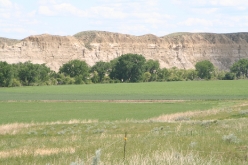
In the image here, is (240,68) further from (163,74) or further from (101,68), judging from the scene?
(101,68)

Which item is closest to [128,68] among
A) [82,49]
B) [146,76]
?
[146,76]

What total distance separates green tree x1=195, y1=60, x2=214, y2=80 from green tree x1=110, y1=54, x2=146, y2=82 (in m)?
24.4

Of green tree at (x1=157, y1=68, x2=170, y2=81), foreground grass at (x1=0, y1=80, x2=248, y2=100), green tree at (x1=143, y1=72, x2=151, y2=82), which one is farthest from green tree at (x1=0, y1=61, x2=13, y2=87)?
green tree at (x1=157, y1=68, x2=170, y2=81)

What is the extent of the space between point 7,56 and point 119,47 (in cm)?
5084

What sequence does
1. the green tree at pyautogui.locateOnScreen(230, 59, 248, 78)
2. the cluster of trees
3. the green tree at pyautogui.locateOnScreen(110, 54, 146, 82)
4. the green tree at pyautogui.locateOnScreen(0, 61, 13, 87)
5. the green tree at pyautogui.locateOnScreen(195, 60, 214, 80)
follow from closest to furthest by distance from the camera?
the green tree at pyautogui.locateOnScreen(0, 61, 13, 87), the cluster of trees, the green tree at pyautogui.locateOnScreen(110, 54, 146, 82), the green tree at pyautogui.locateOnScreen(195, 60, 214, 80), the green tree at pyautogui.locateOnScreen(230, 59, 248, 78)

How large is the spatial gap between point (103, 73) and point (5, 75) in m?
37.4

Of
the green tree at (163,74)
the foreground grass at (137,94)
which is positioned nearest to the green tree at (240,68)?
the green tree at (163,74)

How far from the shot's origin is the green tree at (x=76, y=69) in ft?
472

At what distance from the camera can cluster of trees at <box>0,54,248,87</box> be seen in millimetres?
129000

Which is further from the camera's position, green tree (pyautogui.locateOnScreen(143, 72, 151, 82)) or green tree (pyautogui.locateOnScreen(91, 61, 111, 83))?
green tree (pyautogui.locateOnScreen(143, 72, 151, 82))

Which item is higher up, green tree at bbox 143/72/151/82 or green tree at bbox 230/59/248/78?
green tree at bbox 230/59/248/78

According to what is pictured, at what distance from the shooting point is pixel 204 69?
16275cm

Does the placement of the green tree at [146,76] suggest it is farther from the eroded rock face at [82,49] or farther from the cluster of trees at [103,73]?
the eroded rock face at [82,49]

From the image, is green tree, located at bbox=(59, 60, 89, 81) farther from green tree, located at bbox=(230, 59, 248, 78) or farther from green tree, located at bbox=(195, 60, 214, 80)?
green tree, located at bbox=(230, 59, 248, 78)
